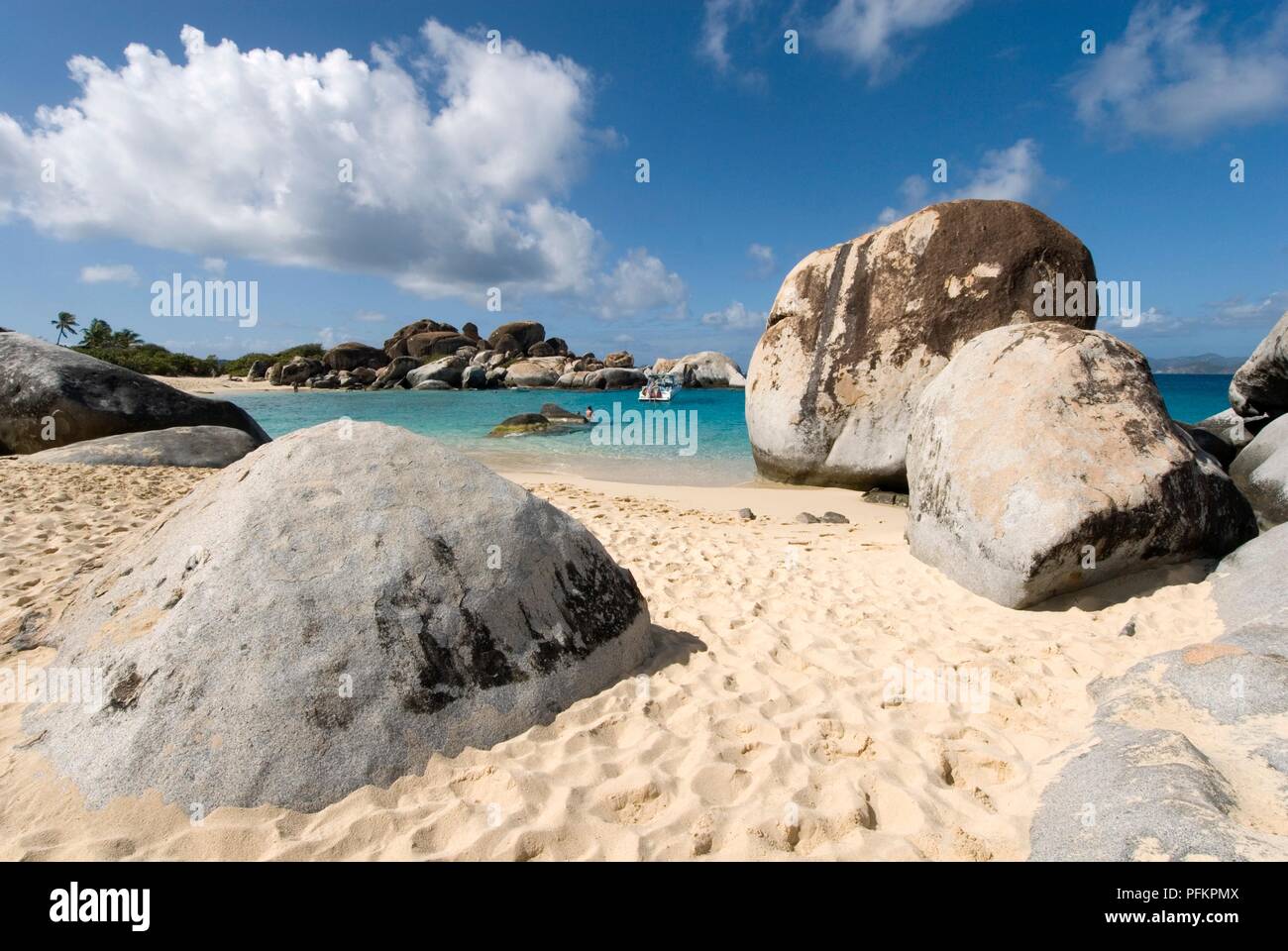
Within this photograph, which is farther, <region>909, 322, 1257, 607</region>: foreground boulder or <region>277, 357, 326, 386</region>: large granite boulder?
<region>277, 357, 326, 386</region>: large granite boulder

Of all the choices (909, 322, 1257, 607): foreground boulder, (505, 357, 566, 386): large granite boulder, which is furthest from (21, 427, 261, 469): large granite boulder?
(505, 357, 566, 386): large granite boulder

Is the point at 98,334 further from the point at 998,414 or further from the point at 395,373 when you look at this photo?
the point at 998,414

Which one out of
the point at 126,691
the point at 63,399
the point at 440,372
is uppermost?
the point at 440,372

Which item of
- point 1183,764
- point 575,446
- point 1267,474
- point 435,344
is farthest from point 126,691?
point 435,344

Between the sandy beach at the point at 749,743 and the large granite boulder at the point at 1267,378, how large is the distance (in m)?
7.20

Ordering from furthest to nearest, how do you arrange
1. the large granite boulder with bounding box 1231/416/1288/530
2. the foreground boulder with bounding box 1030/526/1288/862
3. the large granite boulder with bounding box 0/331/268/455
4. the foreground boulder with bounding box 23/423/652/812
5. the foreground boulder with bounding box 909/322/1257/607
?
the large granite boulder with bounding box 0/331/268/455
the large granite boulder with bounding box 1231/416/1288/530
the foreground boulder with bounding box 909/322/1257/607
the foreground boulder with bounding box 23/423/652/812
the foreground boulder with bounding box 1030/526/1288/862

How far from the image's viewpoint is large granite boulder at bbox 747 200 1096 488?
860 centimetres

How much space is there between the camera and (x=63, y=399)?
10.5 meters

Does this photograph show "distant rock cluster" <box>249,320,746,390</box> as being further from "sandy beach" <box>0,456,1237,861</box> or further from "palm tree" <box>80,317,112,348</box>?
"sandy beach" <box>0,456,1237,861</box>

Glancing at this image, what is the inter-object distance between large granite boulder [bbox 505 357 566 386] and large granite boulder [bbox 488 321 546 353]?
5.54 m

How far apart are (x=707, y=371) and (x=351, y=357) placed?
1286 inches

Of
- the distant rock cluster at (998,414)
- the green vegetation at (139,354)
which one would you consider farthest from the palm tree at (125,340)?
the distant rock cluster at (998,414)
